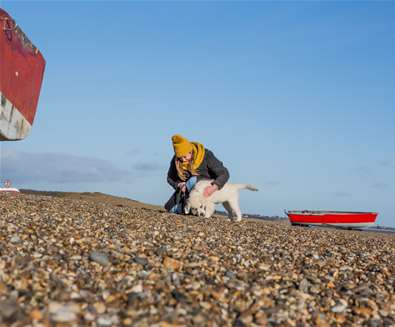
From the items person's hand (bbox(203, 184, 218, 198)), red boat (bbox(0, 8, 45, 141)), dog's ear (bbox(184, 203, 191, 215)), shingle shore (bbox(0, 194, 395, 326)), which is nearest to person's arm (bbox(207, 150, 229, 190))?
person's hand (bbox(203, 184, 218, 198))

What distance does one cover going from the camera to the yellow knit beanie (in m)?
11.8

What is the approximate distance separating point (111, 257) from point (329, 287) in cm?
270

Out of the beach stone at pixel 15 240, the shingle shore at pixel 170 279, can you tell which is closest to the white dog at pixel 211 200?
the shingle shore at pixel 170 279

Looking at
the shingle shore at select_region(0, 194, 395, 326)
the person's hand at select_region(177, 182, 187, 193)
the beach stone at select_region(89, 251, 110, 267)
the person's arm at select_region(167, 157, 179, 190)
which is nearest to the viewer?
the shingle shore at select_region(0, 194, 395, 326)

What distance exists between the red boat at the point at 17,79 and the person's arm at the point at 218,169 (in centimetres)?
452

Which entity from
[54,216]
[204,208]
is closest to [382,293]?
[54,216]

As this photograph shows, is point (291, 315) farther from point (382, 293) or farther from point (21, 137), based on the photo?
point (21, 137)

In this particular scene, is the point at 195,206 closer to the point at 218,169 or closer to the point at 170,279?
the point at 218,169

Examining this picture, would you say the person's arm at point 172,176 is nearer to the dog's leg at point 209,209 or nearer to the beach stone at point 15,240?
the dog's leg at point 209,209

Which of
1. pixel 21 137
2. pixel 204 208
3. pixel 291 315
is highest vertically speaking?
pixel 21 137

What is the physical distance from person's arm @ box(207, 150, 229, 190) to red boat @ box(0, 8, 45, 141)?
178 inches

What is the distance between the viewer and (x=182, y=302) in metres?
4.51

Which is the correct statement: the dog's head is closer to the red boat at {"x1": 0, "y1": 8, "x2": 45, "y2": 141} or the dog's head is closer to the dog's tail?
the dog's tail

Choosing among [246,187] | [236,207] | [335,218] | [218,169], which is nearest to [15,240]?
[218,169]
